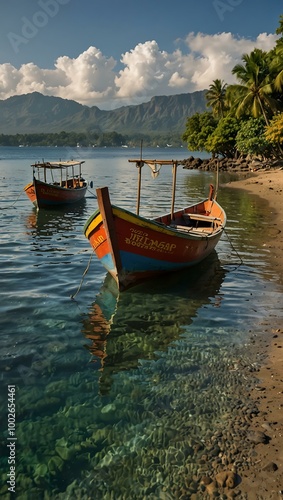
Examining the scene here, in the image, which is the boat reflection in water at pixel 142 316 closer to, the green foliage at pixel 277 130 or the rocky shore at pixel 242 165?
the green foliage at pixel 277 130

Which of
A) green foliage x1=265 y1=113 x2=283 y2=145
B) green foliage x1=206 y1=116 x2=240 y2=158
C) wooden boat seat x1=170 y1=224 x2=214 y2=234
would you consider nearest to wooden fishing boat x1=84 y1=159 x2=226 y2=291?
wooden boat seat x1=170 y1=224 x2=214 y2=234

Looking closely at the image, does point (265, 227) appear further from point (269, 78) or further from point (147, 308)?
point (269, 78)

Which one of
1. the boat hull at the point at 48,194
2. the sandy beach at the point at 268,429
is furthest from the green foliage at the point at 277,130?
the sandy beach at the point at 268,429

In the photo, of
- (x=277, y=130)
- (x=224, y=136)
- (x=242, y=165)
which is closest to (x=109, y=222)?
(x=277, y=130)

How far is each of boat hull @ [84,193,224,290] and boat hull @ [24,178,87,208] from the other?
17.1 metres

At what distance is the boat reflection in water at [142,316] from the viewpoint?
8.96 m

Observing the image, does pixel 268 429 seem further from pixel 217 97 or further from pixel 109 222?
pixel 217 97

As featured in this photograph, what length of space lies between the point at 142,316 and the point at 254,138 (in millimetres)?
50316

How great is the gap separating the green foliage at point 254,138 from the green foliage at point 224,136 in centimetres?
678

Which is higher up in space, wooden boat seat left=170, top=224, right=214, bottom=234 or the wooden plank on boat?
the wooden plank on boat

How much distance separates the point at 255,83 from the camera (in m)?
49.8

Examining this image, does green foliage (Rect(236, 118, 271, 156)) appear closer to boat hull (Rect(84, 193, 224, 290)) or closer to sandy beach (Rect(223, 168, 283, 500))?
boat hull (Rect(84, 193, 224, 290))

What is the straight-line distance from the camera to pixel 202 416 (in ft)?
22.0

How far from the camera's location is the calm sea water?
18.8 ft
